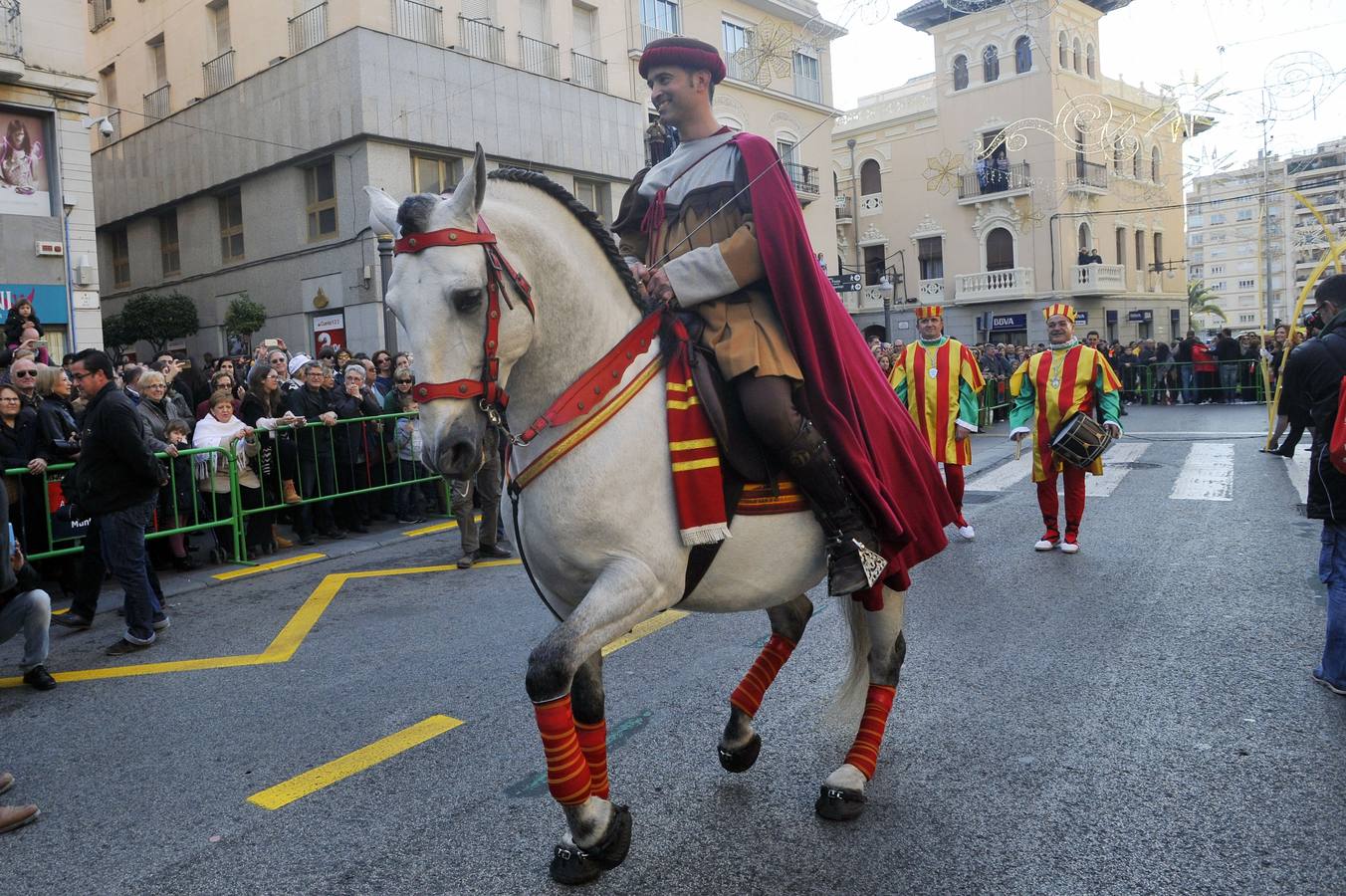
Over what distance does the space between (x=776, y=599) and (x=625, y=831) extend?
35.3 inches

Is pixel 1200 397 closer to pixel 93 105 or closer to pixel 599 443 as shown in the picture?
pixel 599 443

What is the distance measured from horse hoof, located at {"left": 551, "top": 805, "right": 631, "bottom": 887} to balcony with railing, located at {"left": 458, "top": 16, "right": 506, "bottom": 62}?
20387 mm

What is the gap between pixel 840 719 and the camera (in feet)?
12.9

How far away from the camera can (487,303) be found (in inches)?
103

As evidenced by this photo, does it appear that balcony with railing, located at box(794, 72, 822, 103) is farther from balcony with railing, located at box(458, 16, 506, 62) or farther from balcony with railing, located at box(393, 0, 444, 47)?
balcony with railing, located at box(393, 0, 444, 47)

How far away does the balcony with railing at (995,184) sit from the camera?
37.1 meters

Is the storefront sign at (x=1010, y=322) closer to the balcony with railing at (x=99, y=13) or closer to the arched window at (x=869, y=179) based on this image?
the arched window at (x=869, y=179)

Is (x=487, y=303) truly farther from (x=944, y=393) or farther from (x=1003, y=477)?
(x=1003, y=477)

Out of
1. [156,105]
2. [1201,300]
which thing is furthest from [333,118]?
[1201,300]

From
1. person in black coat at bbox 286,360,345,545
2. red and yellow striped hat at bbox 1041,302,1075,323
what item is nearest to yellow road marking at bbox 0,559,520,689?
person in black coat at bbox 286,360,345,545

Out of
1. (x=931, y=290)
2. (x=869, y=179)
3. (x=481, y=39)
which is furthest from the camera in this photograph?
(x=869, y=179)

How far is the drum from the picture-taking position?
25.0 ft

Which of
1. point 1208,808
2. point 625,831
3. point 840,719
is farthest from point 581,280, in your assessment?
point 1208,808

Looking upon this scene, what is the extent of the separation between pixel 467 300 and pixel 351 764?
233 centimetres
